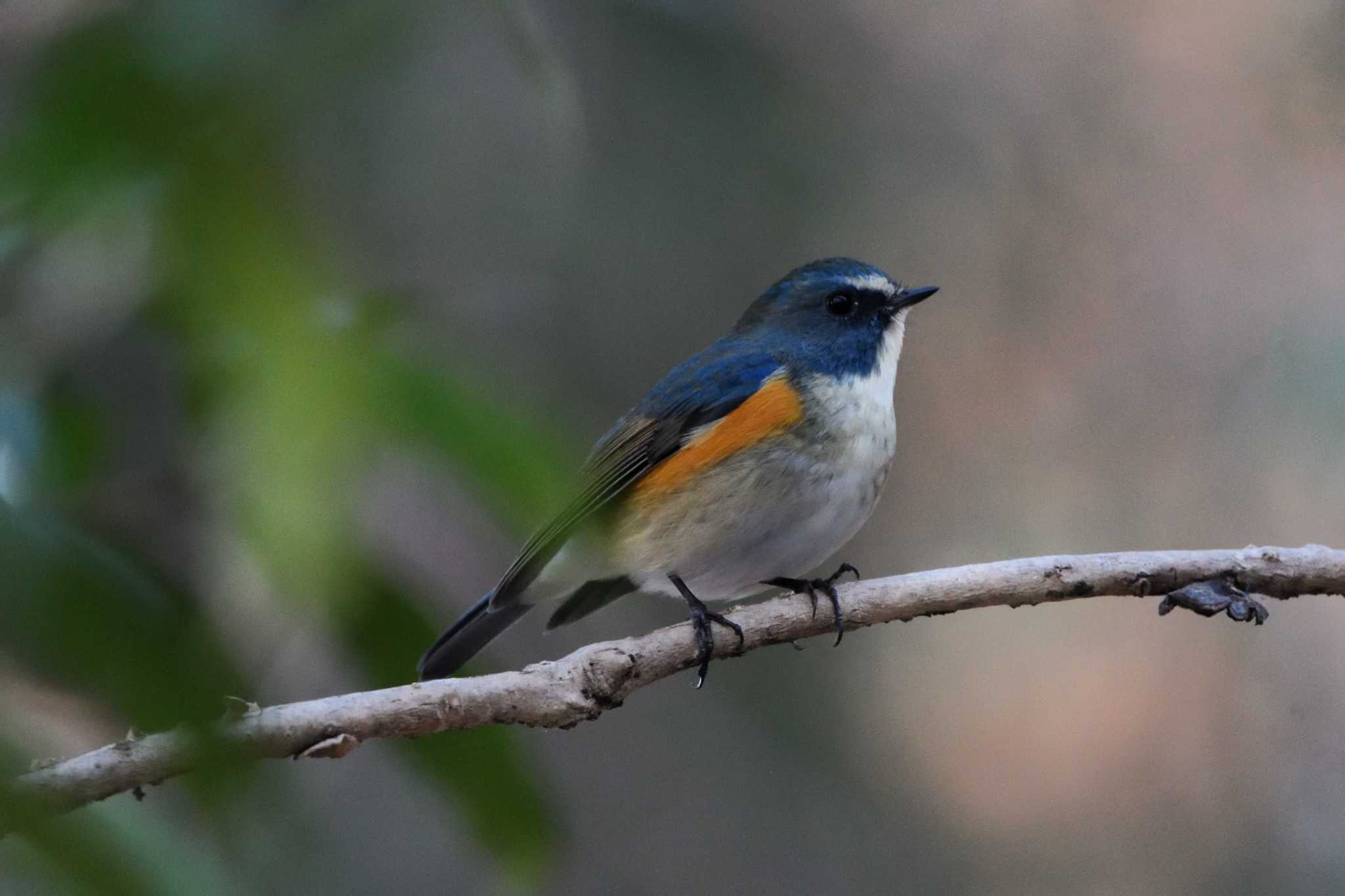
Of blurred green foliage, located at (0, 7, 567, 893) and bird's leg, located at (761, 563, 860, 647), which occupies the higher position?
blurred green foliage, located at (0, 7, 567, 893)

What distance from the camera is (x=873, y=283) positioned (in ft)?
12.6

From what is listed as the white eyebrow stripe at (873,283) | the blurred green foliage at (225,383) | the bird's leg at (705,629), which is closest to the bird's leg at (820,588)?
the bird's leg at (705,629)

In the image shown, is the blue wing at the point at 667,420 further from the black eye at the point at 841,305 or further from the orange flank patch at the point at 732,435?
the black eye at the point at 841,305

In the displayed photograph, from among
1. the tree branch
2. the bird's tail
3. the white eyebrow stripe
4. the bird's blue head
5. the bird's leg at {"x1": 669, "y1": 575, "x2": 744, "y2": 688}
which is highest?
the white eyebrow stripe

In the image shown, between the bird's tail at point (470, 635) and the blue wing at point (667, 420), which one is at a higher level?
the blue wing at point (667, 420)

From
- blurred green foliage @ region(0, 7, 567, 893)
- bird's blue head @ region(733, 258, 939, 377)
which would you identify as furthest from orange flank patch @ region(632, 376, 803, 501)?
blurred green foliage @ region(0, 7, 567, 893)

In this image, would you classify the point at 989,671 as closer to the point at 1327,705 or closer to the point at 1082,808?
the point at 1082,808

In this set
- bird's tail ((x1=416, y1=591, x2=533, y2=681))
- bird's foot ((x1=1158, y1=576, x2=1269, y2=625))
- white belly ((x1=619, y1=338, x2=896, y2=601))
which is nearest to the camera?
bird's foot ((x1=1158, y1=576, x2=1269, y2=625))

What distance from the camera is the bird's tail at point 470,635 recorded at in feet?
11.4

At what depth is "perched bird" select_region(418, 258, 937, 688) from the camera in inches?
132

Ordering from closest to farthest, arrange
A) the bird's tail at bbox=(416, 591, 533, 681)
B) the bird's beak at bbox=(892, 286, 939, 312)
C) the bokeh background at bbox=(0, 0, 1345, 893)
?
the bird's tail at bbox=(416, 591, 533, 681) → the bird's beak at bbox=(892, 286, 939, 312) → the bokeh background at bbox=(0, 0, 1345, 893)

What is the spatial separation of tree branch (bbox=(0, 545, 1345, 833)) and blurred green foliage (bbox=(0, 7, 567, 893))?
0.92m

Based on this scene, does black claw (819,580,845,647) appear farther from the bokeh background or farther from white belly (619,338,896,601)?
the bokeh background

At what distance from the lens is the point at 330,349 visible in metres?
0.94
